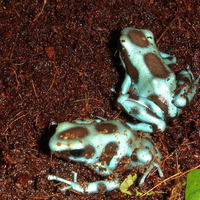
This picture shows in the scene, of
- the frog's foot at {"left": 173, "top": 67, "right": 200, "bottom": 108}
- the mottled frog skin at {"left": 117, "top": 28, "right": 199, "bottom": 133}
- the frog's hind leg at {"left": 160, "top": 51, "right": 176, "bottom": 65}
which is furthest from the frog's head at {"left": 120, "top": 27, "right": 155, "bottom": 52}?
the frog's foot at {"left": 173, "top": 67, "right": 200, "bottom": 108}

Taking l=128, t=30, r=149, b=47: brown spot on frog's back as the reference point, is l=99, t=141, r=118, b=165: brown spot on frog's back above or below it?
below

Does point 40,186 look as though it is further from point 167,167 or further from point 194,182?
point 194,182

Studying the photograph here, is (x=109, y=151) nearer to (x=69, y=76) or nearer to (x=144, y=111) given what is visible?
(x=144, y=111)

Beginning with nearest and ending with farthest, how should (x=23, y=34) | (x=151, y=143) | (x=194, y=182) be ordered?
1. (x=194, y=182)
2. (x=151, y=143)
3. (x=23, y=34)

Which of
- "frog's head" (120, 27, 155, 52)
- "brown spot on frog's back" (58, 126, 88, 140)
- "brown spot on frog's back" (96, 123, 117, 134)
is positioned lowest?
"brown spot on frog's back" (96, 123, 117, 134)

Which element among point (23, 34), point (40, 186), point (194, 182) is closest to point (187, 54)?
point (194, 182)

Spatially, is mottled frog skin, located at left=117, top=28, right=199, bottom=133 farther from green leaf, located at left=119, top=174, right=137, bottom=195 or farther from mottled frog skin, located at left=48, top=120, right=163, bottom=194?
green leaf, located at left=119, top=174, right=137, bottom=195
